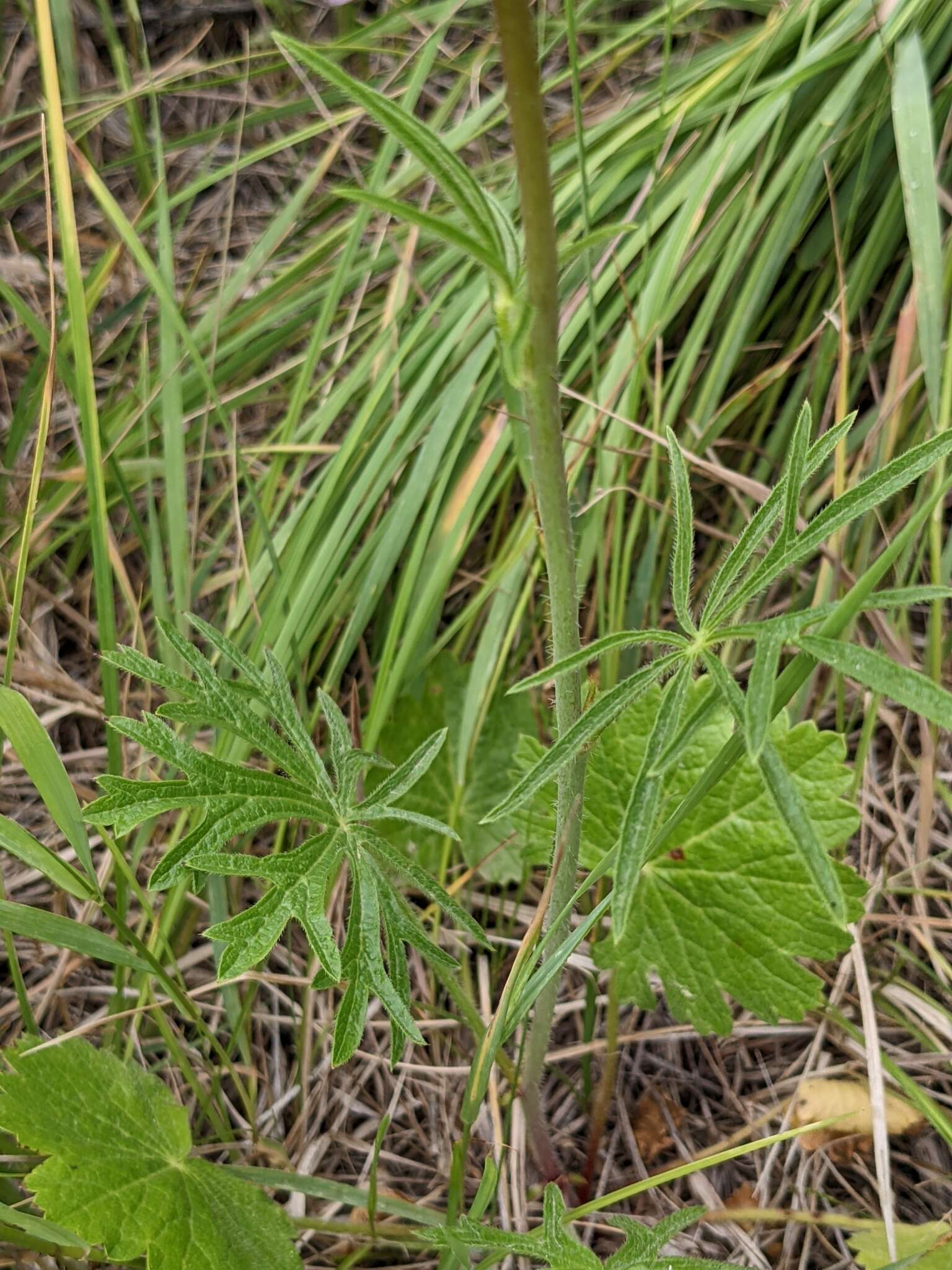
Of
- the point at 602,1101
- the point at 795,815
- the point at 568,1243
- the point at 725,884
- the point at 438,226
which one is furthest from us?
the point at 602,1101

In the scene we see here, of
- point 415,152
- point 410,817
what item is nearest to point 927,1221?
point 410,817

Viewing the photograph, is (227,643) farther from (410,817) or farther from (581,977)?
(581,977)

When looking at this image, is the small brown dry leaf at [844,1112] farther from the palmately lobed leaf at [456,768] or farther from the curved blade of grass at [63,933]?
the curved blade of grass at [63,933]

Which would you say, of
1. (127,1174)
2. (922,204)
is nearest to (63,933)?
(127,1174)

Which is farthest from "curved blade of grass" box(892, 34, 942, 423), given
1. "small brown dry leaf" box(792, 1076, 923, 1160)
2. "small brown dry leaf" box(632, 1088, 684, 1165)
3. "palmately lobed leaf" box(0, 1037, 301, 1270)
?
"palmately lobed leaf" box(0, 1037, 301, 1270)

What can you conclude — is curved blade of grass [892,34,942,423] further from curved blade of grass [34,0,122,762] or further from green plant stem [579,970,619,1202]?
curved blade of grass [34,0,122,762]

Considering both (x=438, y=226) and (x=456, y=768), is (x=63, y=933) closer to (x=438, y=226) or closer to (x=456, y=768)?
(x=456, y=768)
